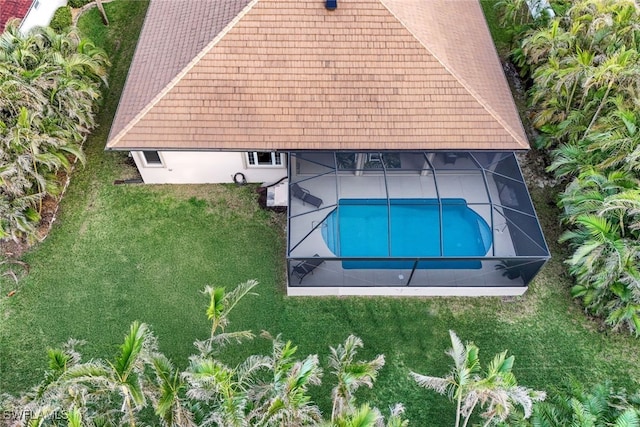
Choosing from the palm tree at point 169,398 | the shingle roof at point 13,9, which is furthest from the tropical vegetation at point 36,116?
the palm tree at point 169,398

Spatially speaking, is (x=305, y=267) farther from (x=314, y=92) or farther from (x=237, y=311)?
(x=314, y=92)

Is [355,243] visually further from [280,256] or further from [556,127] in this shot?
[556,127]

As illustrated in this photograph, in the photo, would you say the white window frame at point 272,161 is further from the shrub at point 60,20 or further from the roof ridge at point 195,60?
the shrub at point 60,20

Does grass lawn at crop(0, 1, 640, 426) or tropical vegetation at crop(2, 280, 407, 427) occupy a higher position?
tropical vegetation at crop(2, 280, 407, 427)

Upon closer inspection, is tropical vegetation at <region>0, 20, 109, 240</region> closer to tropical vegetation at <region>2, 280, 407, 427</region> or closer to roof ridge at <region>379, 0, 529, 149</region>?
tropical vegetation at <region>2, 280, 407, 427</region>

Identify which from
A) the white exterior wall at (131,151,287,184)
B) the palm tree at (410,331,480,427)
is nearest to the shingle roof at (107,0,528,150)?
the white exterior wall at (131,151,287,184)

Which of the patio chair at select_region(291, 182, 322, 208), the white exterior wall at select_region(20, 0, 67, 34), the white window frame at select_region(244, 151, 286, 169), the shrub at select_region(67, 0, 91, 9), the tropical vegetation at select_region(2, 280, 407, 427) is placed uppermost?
the white exterior wall at select_region(20, 0, 67, 34)
